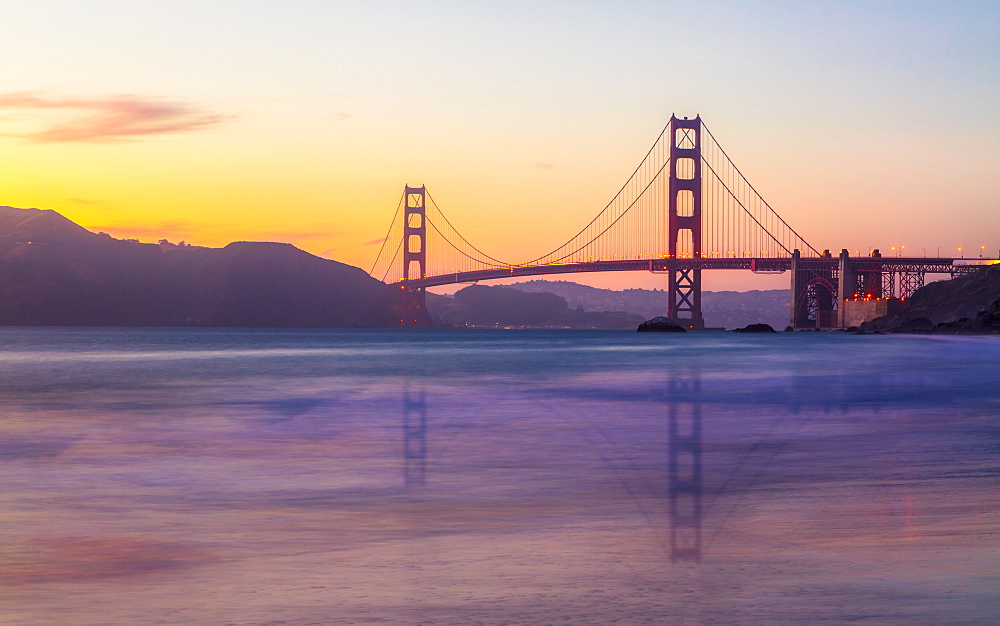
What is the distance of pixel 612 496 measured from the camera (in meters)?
10.1

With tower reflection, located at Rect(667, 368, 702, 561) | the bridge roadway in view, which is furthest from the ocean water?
the bridge roadway

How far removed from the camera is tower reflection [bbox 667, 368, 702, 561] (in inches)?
294

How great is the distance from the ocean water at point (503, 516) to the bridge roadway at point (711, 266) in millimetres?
76600

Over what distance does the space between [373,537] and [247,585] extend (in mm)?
1716

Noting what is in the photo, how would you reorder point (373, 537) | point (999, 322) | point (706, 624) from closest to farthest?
1. point (706, 624)
2. point (373, 537)
3. point (999, 322)

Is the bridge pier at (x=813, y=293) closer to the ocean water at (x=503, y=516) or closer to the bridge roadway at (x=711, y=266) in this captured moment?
the bridge roadway at (x=711, y=266)

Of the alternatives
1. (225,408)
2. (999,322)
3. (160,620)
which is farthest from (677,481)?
(999,322)

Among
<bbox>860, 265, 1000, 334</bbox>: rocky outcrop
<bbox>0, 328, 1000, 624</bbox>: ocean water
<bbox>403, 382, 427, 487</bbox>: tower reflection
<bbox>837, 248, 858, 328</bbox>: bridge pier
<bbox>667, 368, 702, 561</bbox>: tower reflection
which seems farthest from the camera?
<bbox>837, 248, 858, 328</bbox>: bridge pier

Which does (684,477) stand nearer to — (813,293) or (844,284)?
(844,284)

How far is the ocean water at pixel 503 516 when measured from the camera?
5.75 meters

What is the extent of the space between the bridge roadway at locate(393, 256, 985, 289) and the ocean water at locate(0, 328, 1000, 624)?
76.6 m

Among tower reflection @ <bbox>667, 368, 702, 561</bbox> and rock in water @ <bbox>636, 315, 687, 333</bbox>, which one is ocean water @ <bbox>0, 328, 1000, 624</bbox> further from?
rock in water @ <bbox>636, 315, 687, 333</bbox>

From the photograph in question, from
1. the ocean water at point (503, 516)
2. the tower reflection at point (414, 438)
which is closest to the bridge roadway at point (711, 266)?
the tower reflection at point (414, 438)

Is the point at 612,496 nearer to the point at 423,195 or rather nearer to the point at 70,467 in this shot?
the point at 70,467
